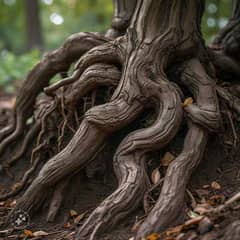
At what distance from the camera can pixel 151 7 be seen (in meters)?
5.15

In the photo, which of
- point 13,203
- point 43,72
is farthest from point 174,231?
point 43,72

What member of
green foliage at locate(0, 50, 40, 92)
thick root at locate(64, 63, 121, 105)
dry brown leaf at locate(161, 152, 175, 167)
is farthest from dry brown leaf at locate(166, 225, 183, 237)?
green foliage at locate(0, 50, 40, 92)

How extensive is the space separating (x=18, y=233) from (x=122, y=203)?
1067mm

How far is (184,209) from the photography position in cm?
432

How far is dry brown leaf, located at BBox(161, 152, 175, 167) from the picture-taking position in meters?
4.81

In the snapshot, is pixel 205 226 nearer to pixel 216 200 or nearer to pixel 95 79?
pixel 216 200

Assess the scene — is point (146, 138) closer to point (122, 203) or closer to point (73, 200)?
point (122, 203)

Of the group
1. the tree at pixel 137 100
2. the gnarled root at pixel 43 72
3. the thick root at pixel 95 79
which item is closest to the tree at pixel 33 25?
the gnarled root at pixel 43 72

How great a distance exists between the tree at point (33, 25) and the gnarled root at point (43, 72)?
1128 centimetres

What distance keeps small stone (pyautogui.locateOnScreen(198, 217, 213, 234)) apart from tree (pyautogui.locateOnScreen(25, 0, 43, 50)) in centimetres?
1405

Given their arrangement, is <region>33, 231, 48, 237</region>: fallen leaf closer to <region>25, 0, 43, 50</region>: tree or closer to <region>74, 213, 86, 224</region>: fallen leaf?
<region>74, 213, 86, 224</region>: fallen leaf

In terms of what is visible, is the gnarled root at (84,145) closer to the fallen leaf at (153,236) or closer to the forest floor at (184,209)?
the forest floor at (184,209)

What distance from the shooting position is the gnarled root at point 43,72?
5703 millimetres

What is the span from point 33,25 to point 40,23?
37 centimetres
